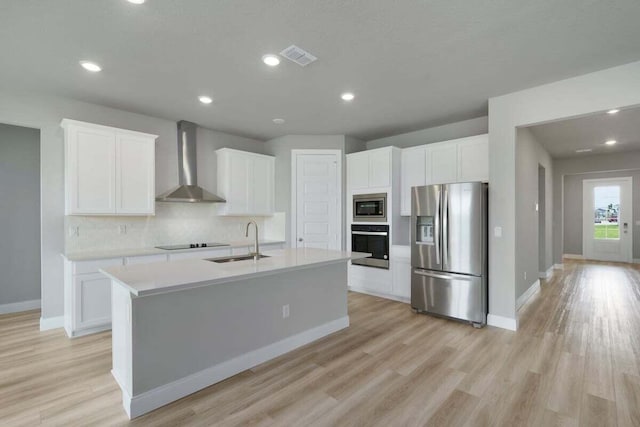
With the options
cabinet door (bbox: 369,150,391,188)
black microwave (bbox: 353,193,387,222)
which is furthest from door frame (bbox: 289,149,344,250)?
cabinet door (bbox: 369,150,391,188)

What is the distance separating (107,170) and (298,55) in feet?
8.87

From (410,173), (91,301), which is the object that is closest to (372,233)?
(410,173)

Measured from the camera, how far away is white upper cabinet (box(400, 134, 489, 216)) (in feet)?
13.4

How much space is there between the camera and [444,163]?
443cm

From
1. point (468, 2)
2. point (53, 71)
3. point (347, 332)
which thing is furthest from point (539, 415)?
point (53, 71)

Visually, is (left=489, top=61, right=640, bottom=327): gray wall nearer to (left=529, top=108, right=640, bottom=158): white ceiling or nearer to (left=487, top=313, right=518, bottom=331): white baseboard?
(left=487, top=313, right=518, bottom=331): white baseboard

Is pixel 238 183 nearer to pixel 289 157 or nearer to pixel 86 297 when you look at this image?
pixel 289 157

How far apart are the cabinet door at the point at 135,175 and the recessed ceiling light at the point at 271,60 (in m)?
2.16

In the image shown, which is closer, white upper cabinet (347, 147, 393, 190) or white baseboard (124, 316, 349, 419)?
white baseboard (124, 316, 349, 419)

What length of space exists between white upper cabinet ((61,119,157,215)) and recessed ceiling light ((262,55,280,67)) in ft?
7.01

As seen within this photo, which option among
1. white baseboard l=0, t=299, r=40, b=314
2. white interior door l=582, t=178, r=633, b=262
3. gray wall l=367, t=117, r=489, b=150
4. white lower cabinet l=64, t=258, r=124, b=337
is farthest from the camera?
white interior door l=582, t=178, r=633, b=262

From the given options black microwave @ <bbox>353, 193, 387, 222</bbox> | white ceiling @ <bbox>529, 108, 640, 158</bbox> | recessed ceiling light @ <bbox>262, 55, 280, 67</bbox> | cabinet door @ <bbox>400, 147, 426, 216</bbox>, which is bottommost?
black microwave @ <bbox>353, 193, 387, 222</bbox>

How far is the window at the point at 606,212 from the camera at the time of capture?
8.12 metres

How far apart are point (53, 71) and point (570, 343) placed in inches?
229
